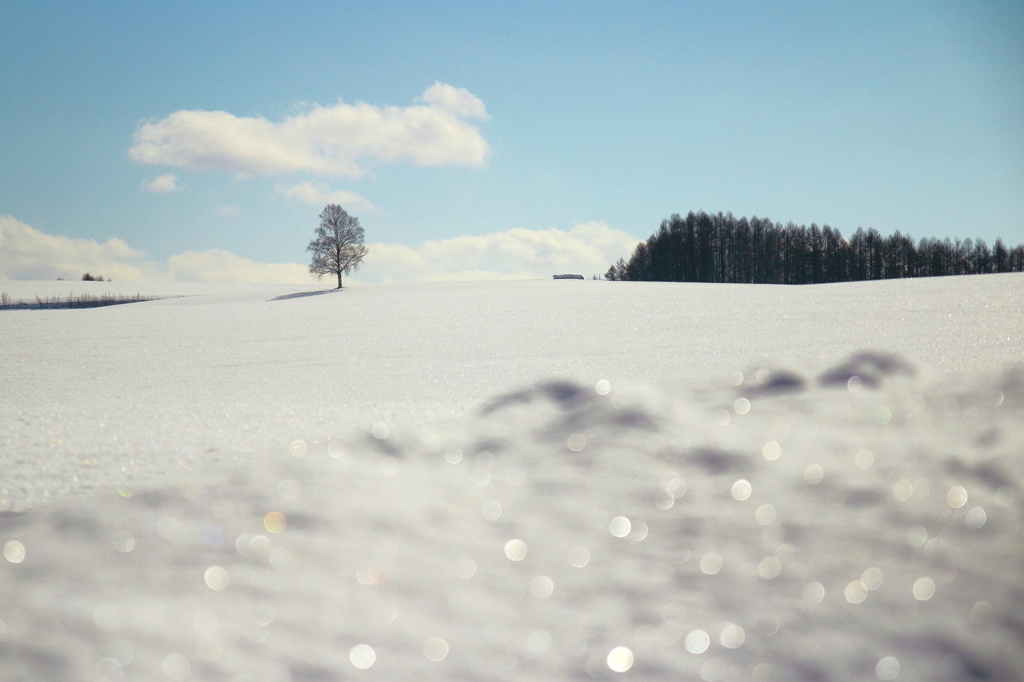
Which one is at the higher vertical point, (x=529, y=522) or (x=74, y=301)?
(x=74, y=301)

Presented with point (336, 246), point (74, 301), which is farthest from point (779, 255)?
point (74, 301)

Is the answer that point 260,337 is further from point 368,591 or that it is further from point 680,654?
point 680,654

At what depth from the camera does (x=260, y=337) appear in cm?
611

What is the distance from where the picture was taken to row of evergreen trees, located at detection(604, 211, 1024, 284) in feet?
166

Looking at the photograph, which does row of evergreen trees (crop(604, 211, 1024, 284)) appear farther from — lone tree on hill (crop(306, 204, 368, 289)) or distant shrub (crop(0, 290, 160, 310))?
distant shrub (crop(0, 290, 160, 310))

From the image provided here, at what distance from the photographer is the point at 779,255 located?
5097 cm

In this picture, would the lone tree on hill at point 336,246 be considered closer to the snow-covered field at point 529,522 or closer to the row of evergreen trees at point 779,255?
the snow-covered field at point 529,522

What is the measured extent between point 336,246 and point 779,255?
41.9m

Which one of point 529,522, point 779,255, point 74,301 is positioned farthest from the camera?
point 779,255

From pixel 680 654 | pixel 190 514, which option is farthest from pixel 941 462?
pixel 190 514

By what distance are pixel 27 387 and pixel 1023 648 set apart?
18.2 feet

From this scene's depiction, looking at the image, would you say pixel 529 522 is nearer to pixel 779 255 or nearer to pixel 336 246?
pixel 336 246

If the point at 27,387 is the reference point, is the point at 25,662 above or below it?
below

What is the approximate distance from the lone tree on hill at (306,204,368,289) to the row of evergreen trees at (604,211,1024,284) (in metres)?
33.4
